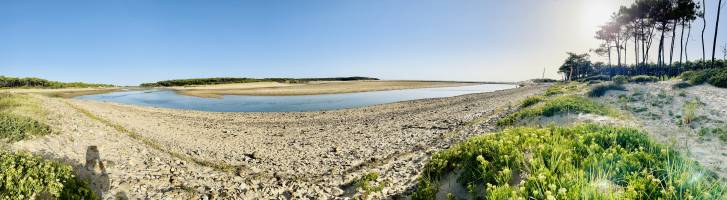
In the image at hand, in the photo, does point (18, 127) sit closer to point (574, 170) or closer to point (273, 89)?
point (574, 170)

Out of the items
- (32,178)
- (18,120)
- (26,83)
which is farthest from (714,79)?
(26,83)

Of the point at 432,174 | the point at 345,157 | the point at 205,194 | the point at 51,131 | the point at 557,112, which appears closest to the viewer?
the point at 432,174

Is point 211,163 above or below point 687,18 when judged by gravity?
below

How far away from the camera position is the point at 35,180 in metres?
6.72

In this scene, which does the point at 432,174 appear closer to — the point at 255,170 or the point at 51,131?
the point at 255,170

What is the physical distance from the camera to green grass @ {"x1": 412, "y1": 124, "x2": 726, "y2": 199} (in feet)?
16.0

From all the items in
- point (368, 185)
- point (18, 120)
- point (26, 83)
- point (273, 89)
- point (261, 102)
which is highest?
point (26, 83)

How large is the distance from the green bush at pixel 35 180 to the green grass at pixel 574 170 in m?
7.81

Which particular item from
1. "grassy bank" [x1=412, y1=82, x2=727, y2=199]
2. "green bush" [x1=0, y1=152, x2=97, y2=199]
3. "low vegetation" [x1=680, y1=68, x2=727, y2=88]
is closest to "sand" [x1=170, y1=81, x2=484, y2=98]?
"low vegetation" [x1=680, y1=68, x2=727, y2=88]

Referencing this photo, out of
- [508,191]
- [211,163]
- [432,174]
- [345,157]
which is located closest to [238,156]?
[211,163]

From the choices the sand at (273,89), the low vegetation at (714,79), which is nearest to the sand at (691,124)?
the low vegetation at (714,79)

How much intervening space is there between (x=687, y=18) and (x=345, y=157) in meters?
60.9

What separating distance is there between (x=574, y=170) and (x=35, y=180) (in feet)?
34.8

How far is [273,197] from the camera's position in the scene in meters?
9.62
